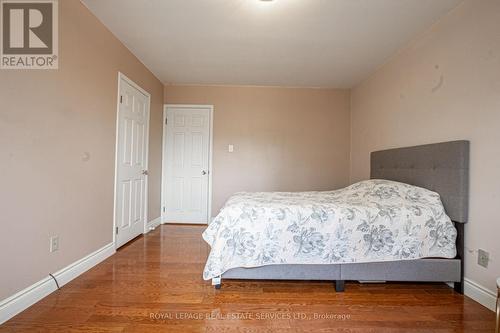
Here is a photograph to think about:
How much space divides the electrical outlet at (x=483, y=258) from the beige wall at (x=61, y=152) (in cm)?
318

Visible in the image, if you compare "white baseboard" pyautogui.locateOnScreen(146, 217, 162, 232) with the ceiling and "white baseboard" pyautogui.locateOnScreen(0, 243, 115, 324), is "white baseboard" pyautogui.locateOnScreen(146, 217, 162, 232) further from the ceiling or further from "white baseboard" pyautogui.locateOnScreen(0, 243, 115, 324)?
the ceiling

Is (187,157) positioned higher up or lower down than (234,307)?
higher up

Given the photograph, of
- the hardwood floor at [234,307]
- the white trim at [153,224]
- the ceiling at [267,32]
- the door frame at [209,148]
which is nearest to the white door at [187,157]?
the door frame at [209,148]

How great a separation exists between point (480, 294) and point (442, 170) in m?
0.93

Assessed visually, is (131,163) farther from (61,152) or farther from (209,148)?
(209,148)

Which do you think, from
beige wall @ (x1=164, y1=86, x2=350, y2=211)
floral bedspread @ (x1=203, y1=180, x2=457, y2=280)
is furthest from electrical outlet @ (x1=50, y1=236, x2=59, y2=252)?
beige wall @ (x1=164, y1=86, x2=350, y2=211)

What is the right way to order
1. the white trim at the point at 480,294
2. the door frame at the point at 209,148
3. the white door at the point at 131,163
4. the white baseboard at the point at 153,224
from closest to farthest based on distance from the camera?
the white trim at the point at 480,294 < the white door at the point at 131,163 < the white baseboard at the point at 153,224 < the door frame at the point at 209,148

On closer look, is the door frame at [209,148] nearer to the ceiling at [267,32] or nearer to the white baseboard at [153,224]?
the white baseboard at [153,224]

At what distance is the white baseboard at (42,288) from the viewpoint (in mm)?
1500

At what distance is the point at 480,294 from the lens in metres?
1.77

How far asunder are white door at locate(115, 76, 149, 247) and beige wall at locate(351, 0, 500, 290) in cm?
317

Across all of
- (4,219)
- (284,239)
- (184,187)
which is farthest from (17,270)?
(184,187)

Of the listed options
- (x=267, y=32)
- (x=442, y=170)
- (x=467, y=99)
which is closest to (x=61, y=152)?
(x=267, y=32)

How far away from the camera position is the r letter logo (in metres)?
1.58
